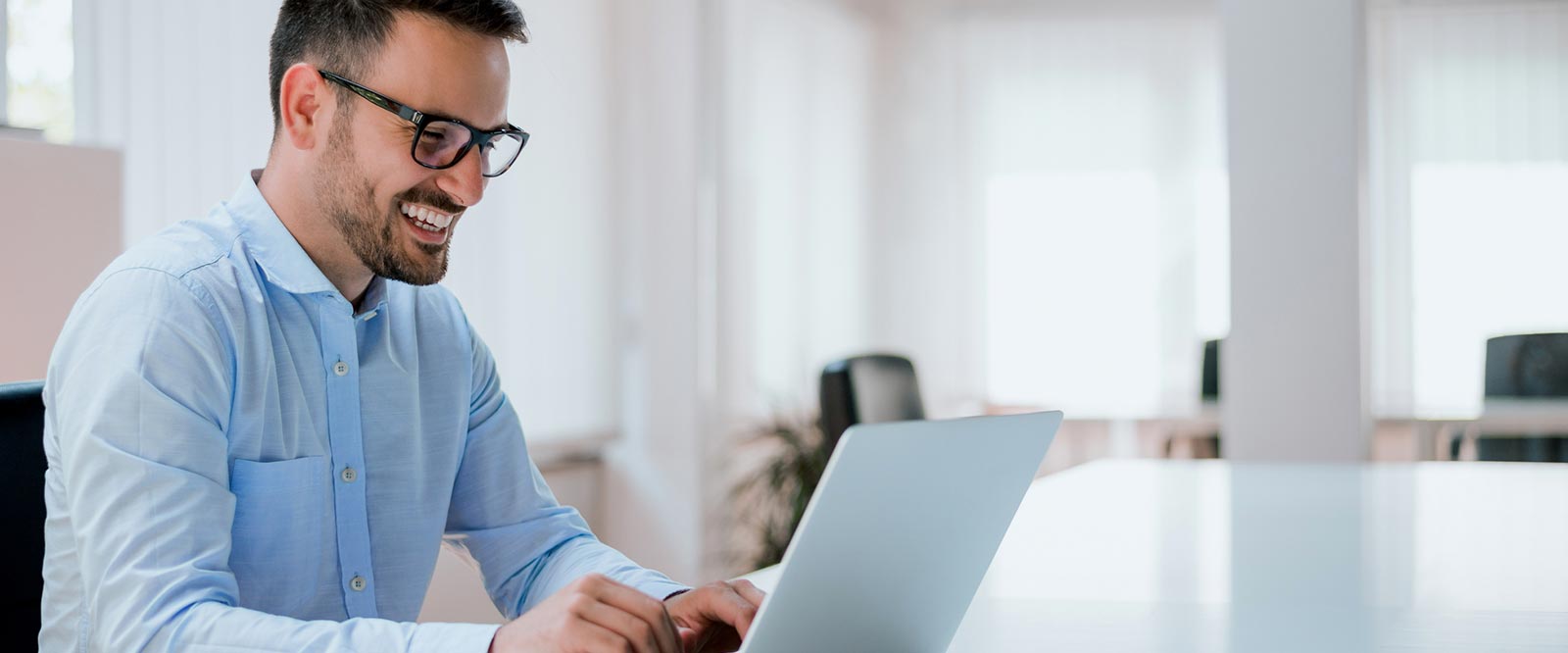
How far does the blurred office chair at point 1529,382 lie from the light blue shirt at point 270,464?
3793 millimetres

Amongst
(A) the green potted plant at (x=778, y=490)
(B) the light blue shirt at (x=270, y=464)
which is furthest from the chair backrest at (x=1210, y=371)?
(B) the light blue shirt at (x=270, y=464)

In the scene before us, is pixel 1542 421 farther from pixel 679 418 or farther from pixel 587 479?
pixel 587 479

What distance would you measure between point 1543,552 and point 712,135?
3378 millimetres

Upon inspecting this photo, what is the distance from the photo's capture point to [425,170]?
1389 mm

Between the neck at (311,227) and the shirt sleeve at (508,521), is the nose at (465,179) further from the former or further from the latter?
the shirt sleeve at (508,521)

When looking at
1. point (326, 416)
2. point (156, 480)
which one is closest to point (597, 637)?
point (156, 480)

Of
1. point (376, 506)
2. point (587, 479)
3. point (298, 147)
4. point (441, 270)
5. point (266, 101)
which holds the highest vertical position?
point (266, 101)

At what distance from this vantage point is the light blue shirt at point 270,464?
1067 millimetres

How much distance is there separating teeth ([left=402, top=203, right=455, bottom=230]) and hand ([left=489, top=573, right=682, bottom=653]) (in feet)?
1.83

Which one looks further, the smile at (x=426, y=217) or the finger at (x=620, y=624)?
the smile at (x=426, y=217)

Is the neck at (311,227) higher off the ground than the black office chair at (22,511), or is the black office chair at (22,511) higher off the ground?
the neck at (311,227)

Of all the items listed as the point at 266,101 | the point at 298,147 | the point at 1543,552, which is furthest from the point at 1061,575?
the point at 266,101

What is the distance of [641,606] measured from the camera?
97cm

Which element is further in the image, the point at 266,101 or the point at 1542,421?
the point at 1542,421
